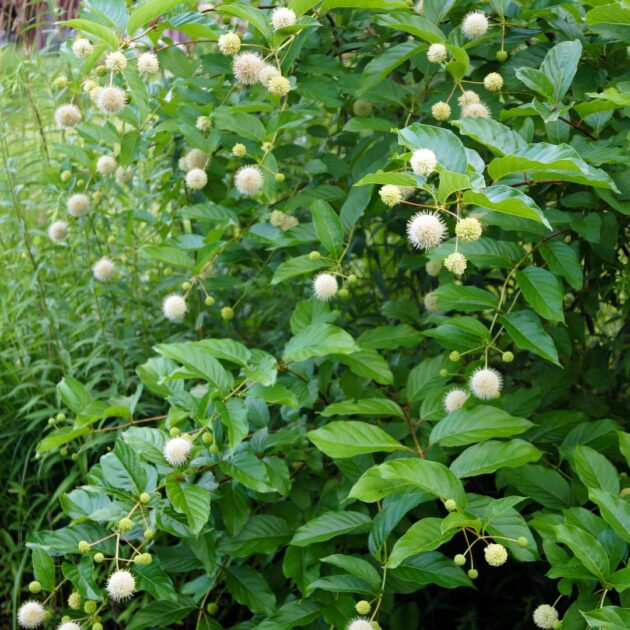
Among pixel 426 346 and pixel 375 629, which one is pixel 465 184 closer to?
pixel 375 629

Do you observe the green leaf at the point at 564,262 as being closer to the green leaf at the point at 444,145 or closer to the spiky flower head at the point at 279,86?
the green leaf at the point at 444,145

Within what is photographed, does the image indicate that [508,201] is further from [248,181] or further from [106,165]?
[106,165]

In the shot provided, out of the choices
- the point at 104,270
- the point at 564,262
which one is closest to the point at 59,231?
the point at 104,270

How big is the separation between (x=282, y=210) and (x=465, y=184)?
0.85 metres

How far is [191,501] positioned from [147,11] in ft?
2.57

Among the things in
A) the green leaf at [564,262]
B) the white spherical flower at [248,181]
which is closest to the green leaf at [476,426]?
the green leaf at [564,262]

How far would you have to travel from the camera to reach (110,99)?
1556 mm

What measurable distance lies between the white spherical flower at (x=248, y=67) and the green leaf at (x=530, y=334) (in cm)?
62

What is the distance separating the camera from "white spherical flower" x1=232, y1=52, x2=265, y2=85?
1.52m

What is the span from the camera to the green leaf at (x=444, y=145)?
1.15m

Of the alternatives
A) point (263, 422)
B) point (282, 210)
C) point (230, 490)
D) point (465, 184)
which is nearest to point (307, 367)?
point (263, 422)

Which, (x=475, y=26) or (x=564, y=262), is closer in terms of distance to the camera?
(x=564, y=262)

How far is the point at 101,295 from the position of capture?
2240mm

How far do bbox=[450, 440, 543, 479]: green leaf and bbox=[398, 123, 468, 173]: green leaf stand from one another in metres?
0.40
